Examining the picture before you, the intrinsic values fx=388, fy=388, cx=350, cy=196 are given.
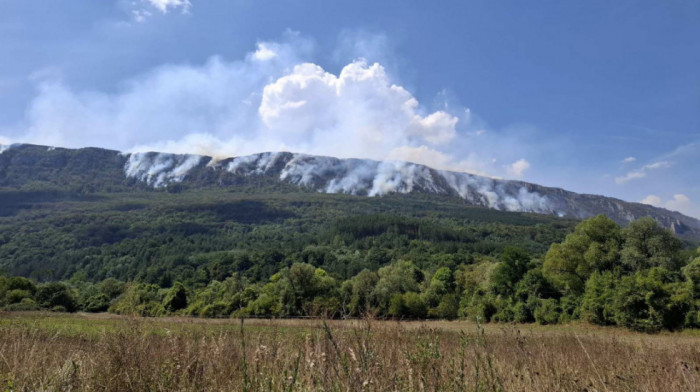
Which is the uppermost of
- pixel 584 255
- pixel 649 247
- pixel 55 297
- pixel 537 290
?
pixel 649 247

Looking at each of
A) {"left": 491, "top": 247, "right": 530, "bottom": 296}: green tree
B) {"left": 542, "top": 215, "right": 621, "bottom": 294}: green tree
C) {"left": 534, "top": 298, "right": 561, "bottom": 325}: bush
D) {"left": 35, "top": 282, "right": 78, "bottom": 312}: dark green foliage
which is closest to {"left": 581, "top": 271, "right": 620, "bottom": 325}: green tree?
{"left": 534, "top": 298, "right": 561, "bottom": 325}: bush

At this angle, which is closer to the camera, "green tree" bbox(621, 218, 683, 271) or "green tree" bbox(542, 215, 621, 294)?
"green tree" bbox(621, 218, 683, 271)

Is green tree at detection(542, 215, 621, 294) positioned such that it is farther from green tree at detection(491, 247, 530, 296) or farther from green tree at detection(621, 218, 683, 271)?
green tree at detection(491, 247, 530, 296)

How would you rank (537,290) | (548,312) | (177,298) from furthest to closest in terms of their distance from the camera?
(177,298), (537,290), (548,312)

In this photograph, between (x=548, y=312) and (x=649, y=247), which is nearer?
(x=548, y=312)

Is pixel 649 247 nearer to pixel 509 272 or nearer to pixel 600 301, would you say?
pixel 600 301

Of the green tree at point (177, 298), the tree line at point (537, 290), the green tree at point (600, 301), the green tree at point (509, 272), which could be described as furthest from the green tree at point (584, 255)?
the green tree at point (177, 298)

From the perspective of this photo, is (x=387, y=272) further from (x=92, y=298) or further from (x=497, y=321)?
(x=92, y=298)

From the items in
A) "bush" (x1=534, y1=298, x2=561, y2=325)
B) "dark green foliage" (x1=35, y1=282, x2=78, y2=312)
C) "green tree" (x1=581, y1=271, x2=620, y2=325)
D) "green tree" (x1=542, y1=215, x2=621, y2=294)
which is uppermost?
"green tree" (x1=542, y1=215, x2=621, y2=294)

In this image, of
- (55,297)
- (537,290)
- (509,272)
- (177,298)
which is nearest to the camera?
(537,290)

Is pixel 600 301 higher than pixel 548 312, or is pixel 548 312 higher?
pixel 600 301

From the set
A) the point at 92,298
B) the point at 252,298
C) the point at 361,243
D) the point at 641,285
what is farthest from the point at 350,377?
the point at 361,243

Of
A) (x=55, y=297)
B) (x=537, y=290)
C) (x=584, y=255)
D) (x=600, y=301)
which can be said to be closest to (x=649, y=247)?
(x=584, y=255)

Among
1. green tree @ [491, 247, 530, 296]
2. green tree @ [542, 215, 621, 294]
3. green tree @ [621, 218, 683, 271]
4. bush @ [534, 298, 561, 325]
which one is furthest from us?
green tree @ [491, 247, 530, 296]
